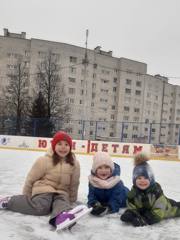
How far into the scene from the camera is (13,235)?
2787 millimetres

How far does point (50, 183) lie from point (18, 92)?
36.8 meters

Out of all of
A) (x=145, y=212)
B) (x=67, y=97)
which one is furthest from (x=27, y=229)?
(x=67, y=97)

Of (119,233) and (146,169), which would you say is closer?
(119,233)

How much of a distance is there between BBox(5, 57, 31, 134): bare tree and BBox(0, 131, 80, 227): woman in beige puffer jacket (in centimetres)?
3282

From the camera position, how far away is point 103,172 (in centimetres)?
376

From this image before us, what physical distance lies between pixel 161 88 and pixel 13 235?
2353 inches

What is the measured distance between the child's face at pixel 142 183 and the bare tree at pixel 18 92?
33.2 meters

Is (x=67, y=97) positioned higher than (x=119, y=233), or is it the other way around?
(x=67, y=97)

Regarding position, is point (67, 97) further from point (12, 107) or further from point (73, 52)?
point (12, 107)

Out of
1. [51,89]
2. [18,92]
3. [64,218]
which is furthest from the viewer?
[18,92]

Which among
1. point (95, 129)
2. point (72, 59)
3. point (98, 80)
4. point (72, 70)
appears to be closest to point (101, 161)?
point (95, 129)

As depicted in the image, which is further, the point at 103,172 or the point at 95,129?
the point at 95,129

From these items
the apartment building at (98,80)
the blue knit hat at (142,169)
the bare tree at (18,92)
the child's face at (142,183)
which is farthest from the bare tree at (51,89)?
the child's face at (142,183)

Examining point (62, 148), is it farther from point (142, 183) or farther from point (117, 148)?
point (117, 148)
